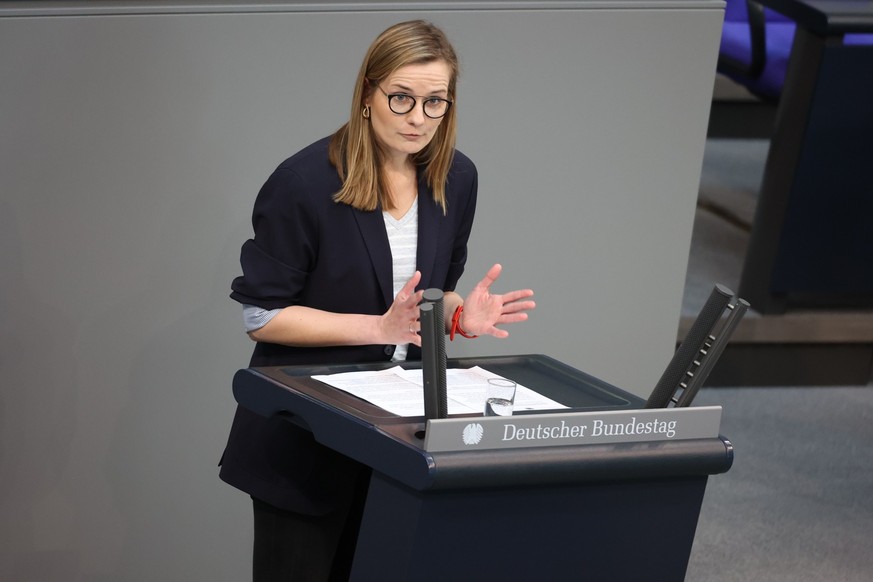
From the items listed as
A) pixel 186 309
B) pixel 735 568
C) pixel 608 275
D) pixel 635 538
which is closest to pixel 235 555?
pixel 186 309

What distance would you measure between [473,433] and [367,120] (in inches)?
26.0

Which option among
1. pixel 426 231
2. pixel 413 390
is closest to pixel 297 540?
pixel 413 390

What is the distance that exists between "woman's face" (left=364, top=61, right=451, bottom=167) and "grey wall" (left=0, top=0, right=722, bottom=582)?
0.85 meters

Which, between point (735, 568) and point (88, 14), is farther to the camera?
point (735, 568)

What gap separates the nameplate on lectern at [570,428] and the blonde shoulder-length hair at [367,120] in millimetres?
554

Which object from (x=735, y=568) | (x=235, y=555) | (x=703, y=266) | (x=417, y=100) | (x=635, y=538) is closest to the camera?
(x=635, y=538)

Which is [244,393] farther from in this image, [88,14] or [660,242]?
[660,242]

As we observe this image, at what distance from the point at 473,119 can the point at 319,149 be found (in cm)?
99

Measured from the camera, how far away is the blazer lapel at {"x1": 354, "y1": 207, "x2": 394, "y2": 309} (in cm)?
211

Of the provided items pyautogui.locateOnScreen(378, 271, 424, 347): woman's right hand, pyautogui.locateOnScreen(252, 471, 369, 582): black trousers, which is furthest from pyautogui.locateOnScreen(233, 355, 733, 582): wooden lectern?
pyautogui.locateOnScreen(252, 471, 369, 582): black trousers

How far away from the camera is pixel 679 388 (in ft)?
6.07

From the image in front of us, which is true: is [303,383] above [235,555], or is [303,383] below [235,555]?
above

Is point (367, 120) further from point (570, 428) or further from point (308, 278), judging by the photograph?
point (570, 428)

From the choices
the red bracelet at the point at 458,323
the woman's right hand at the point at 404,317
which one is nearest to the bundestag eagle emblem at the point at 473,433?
the woman's right hand at the point at 404,317
